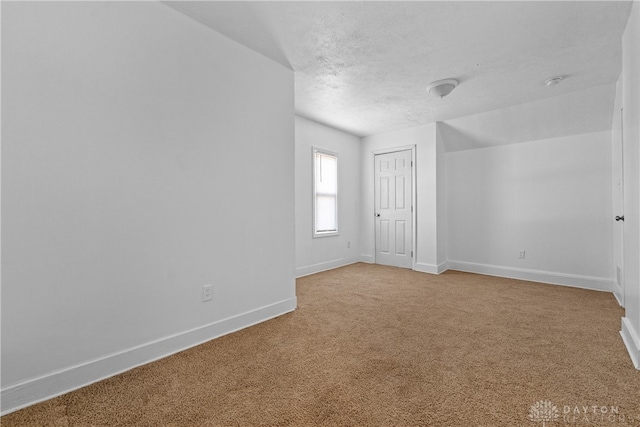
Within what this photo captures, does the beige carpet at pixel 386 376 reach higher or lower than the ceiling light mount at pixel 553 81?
lower

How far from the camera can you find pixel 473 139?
4.64 m

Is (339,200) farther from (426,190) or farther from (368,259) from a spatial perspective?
(426,190)

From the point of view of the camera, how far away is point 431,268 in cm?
473

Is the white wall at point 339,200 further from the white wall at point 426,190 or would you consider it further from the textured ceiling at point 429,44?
the textured ceiling at point 429,44

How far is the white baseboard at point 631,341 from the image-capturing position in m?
1.86

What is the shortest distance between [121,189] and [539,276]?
516cm

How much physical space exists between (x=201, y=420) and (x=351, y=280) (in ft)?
9.93

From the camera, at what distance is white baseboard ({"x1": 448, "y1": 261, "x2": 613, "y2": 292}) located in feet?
12.3

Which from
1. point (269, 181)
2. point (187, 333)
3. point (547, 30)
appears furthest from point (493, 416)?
point (547, 30)

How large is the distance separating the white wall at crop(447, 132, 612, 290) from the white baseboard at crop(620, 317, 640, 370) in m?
1.98

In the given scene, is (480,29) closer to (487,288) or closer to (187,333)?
(487,288)
